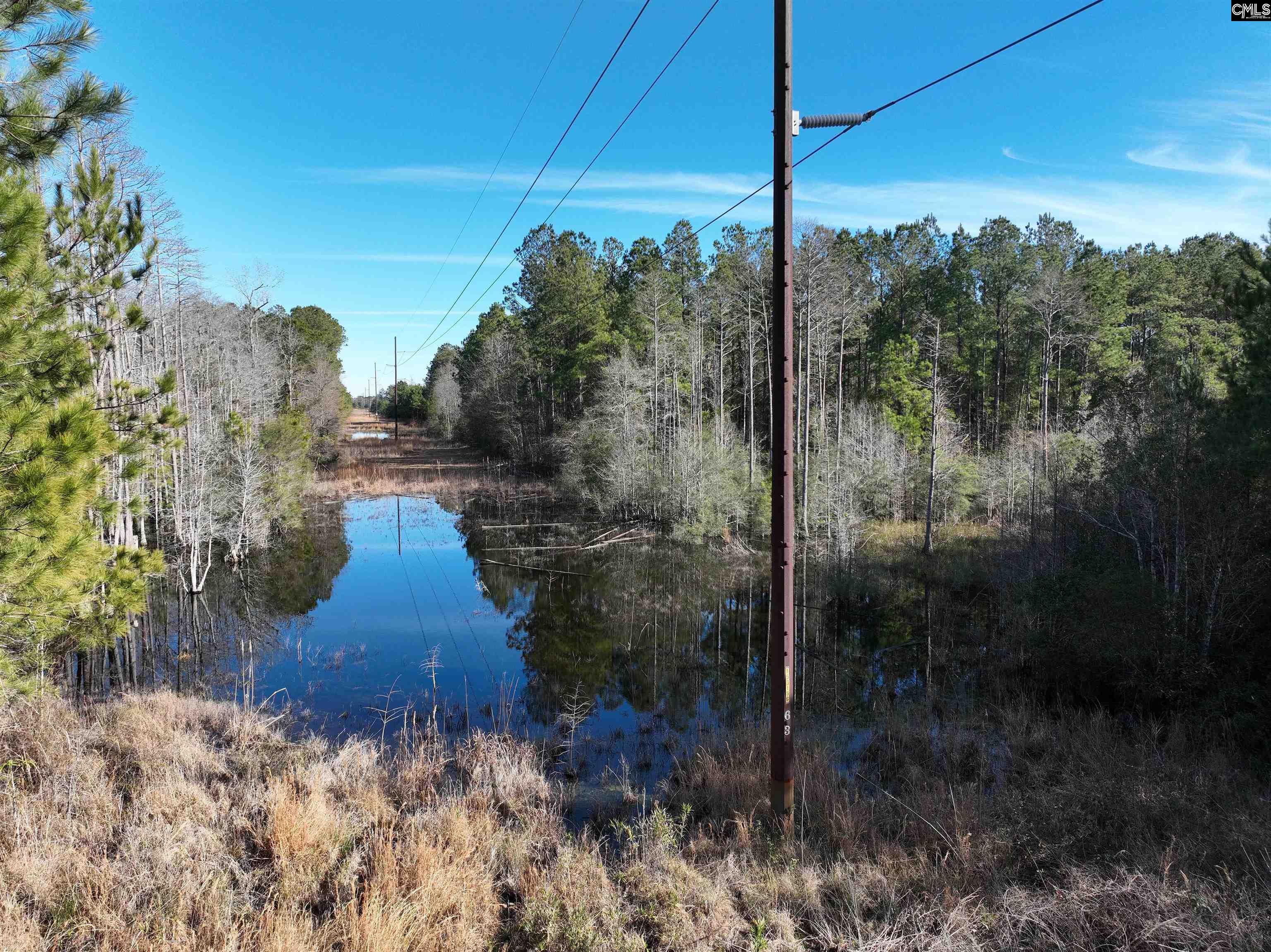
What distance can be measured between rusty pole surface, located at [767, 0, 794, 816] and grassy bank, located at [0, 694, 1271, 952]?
1.40 meters

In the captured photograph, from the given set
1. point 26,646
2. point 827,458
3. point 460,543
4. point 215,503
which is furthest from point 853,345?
point 26,646

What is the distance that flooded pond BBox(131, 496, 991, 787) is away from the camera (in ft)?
36.7

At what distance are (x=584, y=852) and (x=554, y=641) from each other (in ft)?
33.2

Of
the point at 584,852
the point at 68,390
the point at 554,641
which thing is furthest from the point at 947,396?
the point at 68,390

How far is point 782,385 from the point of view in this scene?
5.67 metres

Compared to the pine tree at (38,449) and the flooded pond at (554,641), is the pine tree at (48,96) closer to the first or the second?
the pine tree at (38,449)

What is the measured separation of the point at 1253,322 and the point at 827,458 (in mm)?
15618

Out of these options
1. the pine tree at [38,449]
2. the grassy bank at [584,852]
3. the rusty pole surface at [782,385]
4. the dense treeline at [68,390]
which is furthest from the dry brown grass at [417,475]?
the rusty pole surface at [782,385]

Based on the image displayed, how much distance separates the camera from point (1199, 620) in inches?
436

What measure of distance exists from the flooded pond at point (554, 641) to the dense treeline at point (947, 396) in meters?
3.36

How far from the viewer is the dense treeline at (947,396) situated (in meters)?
11.0

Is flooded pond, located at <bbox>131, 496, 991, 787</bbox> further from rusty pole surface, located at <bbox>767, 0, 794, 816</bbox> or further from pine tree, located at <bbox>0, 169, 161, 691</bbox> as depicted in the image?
pine tree, located at <bbox>0, 169, 161, 691</bbox>

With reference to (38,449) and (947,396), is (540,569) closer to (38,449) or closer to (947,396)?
(38,449)

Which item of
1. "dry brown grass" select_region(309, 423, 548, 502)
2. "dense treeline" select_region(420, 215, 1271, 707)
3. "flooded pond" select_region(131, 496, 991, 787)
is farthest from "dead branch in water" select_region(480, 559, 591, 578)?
"dry brown grass" select_region(309, 423, 548, 502)
